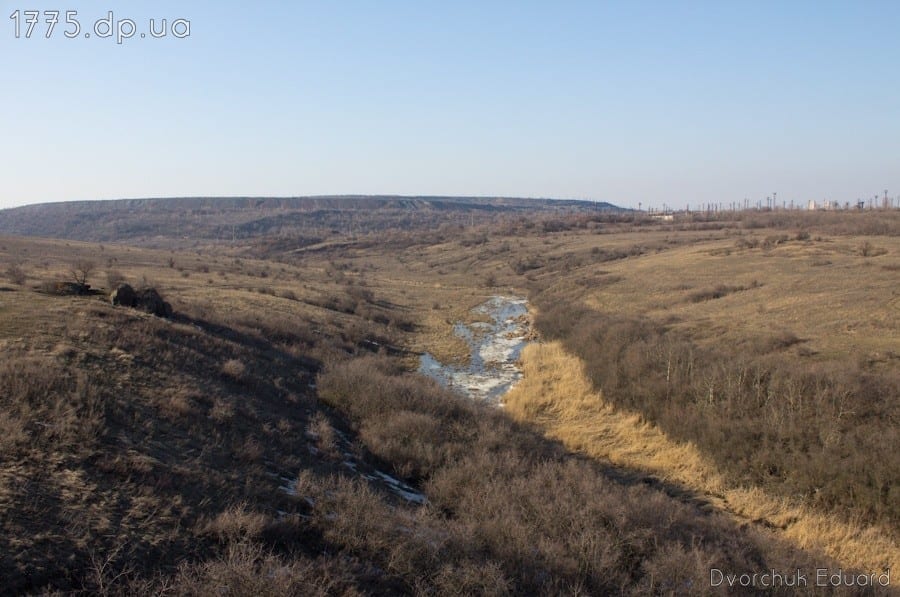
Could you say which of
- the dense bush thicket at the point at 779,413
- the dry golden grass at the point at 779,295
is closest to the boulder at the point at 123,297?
the dense bush thicket at the point at 779,413

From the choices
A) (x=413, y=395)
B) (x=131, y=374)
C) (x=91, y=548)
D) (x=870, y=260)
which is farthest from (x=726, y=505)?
(x=870, y=260)

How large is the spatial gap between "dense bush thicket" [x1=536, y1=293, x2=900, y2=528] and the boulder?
18537mm

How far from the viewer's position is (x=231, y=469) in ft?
35.1

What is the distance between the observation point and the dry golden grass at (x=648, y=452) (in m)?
12.1

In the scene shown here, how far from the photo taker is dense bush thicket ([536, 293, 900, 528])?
13195 millimetres

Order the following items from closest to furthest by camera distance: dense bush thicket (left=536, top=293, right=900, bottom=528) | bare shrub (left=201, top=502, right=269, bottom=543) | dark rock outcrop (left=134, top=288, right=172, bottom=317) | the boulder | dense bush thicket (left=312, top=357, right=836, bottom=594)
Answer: bare shrub (left=201, top=502, right=269, bottom=543), dense bush thicket (left=312, top=357, right=836, bottom=594), dense bush thicket (left=536, top=293, right=900, bottom=528), the boulder, dark rock outcrop (left=134, top=288, right=172, bottom=317)

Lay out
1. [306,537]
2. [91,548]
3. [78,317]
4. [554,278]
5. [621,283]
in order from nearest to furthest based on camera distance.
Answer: [91,548] < [306,537] < [78,317] < [621,283] < [554,278]

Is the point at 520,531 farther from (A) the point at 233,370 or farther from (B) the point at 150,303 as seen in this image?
(B) the point at 150,303

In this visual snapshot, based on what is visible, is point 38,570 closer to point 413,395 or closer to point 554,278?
point 413,395

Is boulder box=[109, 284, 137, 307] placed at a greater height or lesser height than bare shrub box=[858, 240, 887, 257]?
lesser

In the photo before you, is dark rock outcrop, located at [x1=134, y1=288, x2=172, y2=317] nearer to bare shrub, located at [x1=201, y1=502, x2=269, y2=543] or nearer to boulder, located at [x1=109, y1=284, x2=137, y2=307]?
boulder, located at [x1=109, y1=284, x2=137, y2=307]

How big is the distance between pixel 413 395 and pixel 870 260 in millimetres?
38585

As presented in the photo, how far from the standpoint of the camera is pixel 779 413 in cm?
1612

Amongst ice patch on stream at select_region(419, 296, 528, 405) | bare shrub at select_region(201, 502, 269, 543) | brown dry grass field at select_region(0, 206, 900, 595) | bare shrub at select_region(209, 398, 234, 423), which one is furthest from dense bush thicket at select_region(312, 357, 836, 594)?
ice patch on stream at select_region(419, 296, 528, 405)
